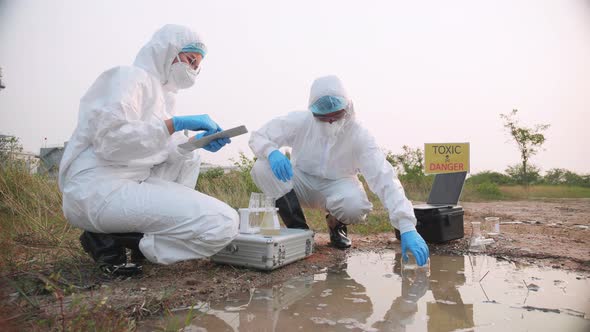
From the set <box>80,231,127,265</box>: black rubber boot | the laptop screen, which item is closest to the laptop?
the laptop screen

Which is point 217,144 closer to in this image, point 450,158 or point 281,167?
point 281,167

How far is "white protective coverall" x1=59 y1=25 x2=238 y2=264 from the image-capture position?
7.91 ft

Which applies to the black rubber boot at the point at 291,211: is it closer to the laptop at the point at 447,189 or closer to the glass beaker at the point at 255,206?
the glass beaker at the point at 255,206

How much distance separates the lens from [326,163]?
368 cm

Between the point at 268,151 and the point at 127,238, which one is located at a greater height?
the point at 268,151

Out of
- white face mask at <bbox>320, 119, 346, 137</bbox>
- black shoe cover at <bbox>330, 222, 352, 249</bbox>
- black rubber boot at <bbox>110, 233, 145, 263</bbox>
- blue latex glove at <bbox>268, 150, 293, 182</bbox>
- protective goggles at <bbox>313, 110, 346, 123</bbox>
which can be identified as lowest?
black shoe cover at <bbox>330, 222, 352, 249</bbox>

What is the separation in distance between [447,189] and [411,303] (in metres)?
2.25

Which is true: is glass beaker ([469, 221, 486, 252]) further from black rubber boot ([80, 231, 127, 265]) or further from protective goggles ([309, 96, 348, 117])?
black rubber boot ([80, 231, 127, 265])

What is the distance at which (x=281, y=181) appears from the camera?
3.60 metres

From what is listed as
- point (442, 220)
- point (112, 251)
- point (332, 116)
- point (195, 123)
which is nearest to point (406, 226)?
point (442, 220)

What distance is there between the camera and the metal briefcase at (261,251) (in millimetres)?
2715

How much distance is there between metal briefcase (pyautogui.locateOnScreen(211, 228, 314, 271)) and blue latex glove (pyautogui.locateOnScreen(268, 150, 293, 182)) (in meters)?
0.53

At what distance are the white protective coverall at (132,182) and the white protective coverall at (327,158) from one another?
3.41 feet

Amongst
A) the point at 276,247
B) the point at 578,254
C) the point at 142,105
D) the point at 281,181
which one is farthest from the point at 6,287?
the point at 578,254
